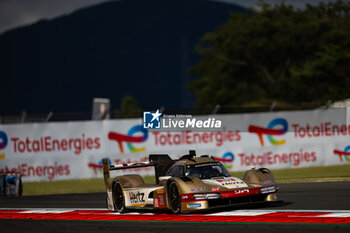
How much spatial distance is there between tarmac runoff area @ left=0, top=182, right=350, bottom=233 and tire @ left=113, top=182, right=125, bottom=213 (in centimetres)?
28

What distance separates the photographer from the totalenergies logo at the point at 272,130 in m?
25.1

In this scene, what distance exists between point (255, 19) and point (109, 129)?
44108 mm

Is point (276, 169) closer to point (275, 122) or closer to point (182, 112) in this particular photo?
point (275, 122)

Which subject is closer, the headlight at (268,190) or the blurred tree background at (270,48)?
the headlight at (268,190)

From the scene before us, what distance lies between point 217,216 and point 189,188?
709mm

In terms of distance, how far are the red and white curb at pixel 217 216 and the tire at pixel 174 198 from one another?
0.42ft

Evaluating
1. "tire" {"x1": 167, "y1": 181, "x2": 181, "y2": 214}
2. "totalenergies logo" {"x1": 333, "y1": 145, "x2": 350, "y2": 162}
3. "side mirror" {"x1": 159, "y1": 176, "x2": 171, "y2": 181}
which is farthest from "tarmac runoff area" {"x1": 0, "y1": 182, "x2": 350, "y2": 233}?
"totalenergies logo" {"x1": 333, "y1": 145, "x2": 350, "y2": 162}

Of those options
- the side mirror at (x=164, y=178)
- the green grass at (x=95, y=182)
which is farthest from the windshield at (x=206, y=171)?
the green grass at (x=95, y=182)

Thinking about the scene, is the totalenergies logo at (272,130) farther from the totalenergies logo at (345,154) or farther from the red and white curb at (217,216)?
the red and white curb at (217,216)

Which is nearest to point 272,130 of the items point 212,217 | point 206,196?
point 206,196

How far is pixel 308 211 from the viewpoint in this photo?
11031 mm

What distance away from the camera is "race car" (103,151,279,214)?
37.4ft

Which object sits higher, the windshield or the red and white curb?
the windshield

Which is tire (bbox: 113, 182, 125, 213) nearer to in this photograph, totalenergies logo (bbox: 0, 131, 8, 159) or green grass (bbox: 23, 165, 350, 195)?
green grass (bbox: 23, 165, 350, 195)
